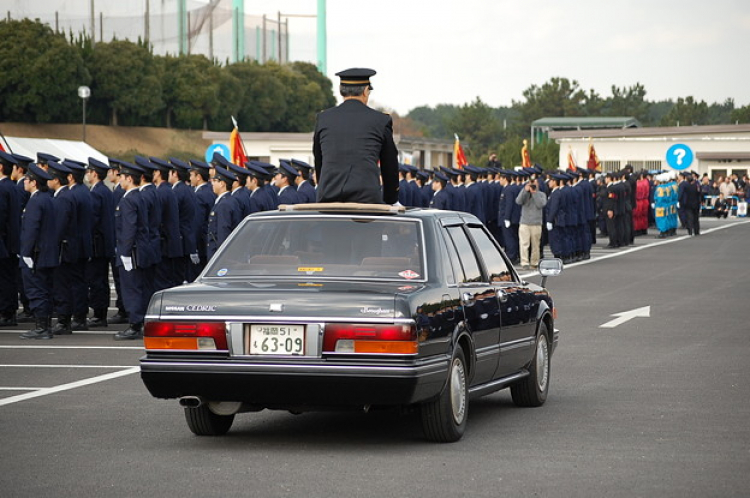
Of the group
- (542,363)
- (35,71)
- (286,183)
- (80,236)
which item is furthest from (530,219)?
(35,71)

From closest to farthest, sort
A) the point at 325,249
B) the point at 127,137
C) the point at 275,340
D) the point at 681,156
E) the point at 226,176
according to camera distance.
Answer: the point at 275,340, the point at 325,249, the point at 226,176, the point at 681,156, the point at 127,137

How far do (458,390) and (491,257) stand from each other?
1.55 meters

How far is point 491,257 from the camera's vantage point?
1016 centimetres

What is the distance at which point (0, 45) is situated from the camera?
72562 millimetres

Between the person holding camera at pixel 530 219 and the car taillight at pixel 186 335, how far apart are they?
21.9 m

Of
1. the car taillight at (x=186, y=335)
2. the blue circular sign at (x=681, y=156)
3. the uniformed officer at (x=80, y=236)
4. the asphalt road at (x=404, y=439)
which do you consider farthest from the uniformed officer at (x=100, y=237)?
the blue circular sign at (x=681, y=156)

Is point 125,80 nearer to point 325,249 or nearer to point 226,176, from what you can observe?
point 226,176

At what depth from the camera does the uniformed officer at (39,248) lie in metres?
→ 16.7

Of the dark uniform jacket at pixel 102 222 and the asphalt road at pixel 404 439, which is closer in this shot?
the asphalt road at pixel 404 439

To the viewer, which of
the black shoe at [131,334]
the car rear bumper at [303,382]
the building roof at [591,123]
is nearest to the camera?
the car rear bumper at [303,382]

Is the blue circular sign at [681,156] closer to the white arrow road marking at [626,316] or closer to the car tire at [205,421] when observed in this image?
the white arrow road marking at [626,316]

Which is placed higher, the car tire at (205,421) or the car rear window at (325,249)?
the car rear window at (325,249)

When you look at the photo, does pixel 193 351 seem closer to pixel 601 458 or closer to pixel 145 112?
pixel 601 458

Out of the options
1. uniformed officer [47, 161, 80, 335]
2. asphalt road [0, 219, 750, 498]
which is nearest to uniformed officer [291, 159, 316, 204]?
uniformed officer [47, 161, 80, 335]
